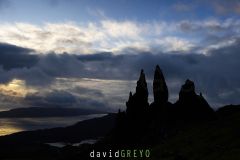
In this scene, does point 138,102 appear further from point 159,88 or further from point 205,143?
point 205,143

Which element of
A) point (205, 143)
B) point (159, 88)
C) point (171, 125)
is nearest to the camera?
point (205, 143)

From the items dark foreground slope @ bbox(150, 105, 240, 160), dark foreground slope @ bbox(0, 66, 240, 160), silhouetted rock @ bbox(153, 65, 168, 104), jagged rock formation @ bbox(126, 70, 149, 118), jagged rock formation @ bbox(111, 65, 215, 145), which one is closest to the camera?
dark foreground slope @ bbox(150, 105, 240, 160)

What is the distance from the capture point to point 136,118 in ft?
558

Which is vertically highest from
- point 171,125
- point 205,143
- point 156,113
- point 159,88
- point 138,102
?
point 159,88

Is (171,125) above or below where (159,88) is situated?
below

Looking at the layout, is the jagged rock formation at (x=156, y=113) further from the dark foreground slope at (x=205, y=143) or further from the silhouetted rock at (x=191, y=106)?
the dark foreground slope at (x=205, y=143)

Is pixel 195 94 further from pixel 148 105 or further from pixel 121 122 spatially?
pixel 121 122

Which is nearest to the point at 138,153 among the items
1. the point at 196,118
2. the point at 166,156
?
the point at 166,156

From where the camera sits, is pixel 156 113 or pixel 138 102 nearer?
pixel 156 113

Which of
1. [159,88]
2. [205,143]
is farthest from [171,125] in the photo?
[205,143]

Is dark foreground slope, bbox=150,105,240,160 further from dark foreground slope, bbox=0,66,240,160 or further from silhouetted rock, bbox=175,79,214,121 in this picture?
silhouetted rock, bbox=175,79,214,121

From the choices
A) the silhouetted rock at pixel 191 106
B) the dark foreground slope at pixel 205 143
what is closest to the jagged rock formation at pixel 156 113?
the silhouetted rock at pixel 191 106

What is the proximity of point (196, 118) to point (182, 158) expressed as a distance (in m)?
58.4

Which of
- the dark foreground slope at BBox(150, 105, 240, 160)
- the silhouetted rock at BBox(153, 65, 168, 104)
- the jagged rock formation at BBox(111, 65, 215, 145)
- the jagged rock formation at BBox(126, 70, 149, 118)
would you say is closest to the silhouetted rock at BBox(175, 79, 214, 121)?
the jagged rock formation at BBox(111, 65, 215, 145)
